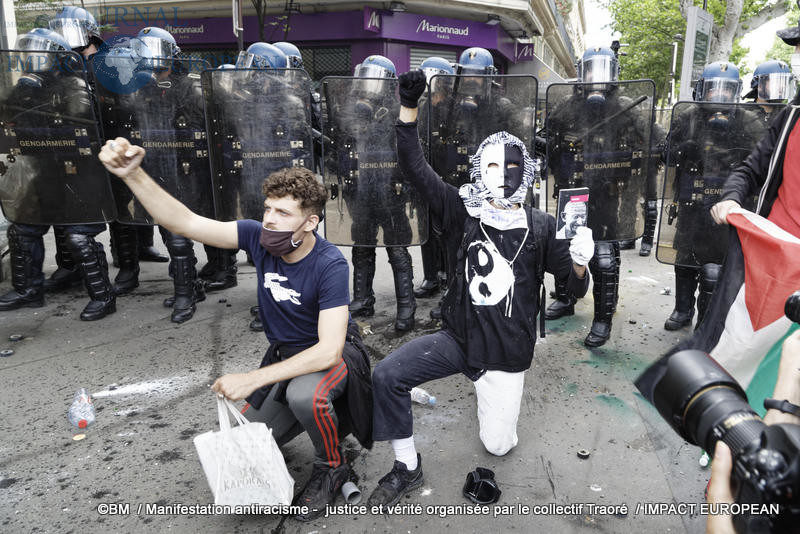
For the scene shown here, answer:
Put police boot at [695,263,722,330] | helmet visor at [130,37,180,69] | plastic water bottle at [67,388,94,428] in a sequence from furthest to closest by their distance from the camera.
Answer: helmet visor at [130,37,180,69] < police boot at [695,263,722,330] < plastic water bottle at [67,388,94,428]

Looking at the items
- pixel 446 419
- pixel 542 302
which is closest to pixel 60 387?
pixel 446 419

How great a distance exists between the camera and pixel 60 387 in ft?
11.4

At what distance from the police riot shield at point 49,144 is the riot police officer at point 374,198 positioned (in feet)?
6.78

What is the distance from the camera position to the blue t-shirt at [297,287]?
2.36 metres

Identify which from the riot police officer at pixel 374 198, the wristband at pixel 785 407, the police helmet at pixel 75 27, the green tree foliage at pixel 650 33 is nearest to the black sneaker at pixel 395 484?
the wristband at pixel 785 407

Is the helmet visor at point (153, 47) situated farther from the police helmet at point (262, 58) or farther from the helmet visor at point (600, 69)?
the helmet visor at point (600, 69)

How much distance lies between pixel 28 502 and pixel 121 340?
6.46 feet

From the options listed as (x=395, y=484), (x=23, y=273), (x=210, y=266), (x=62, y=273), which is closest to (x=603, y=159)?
(x=395, y=484)

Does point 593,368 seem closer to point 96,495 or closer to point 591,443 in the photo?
point 591,443

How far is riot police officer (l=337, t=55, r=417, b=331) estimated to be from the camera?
4078mm

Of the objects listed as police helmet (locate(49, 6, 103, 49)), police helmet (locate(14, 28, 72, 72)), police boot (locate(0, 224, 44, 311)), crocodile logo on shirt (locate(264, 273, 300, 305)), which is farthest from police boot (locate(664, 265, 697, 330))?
police helmet (locate(49, 6, 103, 49))

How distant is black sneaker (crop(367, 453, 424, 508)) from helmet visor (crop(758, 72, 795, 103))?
15.8 ft

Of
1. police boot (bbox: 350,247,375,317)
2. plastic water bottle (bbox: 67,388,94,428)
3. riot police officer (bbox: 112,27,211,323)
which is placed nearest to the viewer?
plastic water bottle (bbox: 67,388,94,428)

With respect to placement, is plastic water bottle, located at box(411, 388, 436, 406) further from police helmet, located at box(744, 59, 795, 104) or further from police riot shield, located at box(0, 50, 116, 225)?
police helmet, located at box(744, 59, 795, 104)
